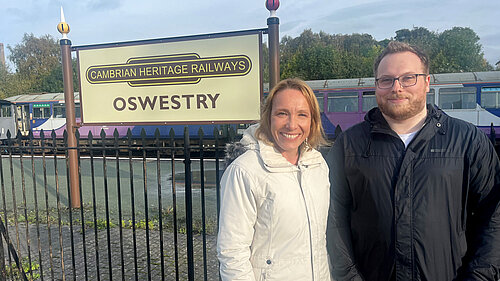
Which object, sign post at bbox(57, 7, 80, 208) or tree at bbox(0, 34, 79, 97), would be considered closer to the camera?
sign post at bbox(57, 7, 80, 208)

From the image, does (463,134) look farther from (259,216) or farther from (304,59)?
(304,59)

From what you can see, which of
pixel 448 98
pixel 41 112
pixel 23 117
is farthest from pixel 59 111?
pixel 448 98

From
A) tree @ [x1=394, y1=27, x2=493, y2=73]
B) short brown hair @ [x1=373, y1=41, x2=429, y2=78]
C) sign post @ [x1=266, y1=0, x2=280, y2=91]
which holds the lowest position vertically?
short brown hair @ [x1=373, y1=41, x2=429, y2=78]

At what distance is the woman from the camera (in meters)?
→ 1.64

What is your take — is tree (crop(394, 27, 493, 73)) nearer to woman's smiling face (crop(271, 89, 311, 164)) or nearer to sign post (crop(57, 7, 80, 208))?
sign post (crop(57, 7, 80, 208))

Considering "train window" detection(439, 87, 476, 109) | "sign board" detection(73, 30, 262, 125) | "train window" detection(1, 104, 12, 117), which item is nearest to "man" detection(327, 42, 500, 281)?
"sign board" detection(73, 30, 262, 125)

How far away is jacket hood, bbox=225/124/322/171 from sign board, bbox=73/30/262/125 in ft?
6.65

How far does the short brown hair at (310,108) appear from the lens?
1.74 m

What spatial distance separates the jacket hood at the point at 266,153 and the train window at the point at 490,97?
47.9 ft

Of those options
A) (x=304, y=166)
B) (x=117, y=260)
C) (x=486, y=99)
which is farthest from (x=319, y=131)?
(x=486, y=99)

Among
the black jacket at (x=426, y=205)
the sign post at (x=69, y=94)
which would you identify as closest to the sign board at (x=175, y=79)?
the sign post at (x=69, y=94)

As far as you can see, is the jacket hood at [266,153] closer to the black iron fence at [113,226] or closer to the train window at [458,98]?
the black iron fence at [113,226]

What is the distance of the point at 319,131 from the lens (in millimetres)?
1888

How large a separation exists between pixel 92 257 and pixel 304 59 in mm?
29809
